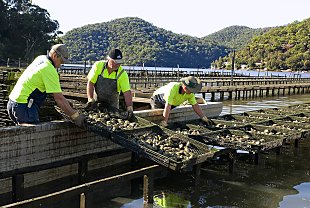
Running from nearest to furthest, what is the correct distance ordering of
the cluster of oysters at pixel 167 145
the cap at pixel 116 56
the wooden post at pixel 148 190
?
the cluster of oysters at pixel 167 145 < the wooden post at pixel 148 190 < the cap at pixel 116 56

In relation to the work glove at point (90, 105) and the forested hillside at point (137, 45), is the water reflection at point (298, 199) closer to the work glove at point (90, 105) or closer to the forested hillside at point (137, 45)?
the work glove at point (90, 105)

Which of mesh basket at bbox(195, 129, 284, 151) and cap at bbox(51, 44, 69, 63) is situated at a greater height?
cap at bbox(51, 44, 69, 63)

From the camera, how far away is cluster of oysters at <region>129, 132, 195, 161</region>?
21.0 ft

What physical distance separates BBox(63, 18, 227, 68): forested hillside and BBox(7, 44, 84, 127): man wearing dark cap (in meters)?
134

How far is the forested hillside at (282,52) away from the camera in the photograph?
145625mm

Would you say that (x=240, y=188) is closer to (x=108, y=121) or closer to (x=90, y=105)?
(x=108, y=121)

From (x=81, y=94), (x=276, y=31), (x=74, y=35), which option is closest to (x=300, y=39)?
(x=276, y=31)

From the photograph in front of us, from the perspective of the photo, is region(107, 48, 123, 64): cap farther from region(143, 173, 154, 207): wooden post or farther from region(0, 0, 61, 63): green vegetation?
region(0, 0, 61, 63): green vegetation

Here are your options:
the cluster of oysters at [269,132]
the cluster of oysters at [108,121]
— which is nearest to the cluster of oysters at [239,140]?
the cluster of oysters at [269,132]

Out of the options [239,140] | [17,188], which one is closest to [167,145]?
[239,140]

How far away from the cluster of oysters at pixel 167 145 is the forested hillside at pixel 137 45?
132969mm

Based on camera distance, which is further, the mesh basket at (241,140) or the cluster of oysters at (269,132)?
the cluster of oysters at (269,132)

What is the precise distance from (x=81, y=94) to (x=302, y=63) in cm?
14478

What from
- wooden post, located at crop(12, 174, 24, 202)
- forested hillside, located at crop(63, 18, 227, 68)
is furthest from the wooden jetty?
forested hillside, located at crop(63, 18, 227, 68)
